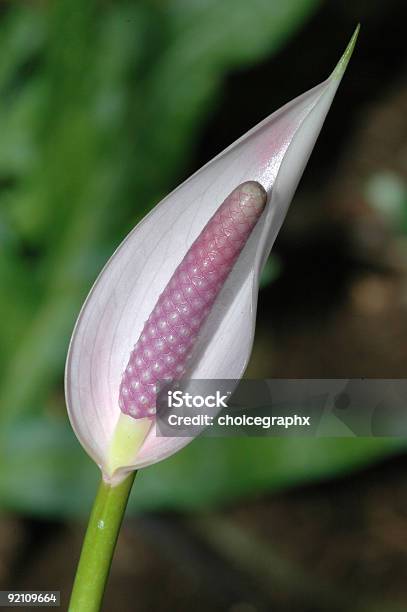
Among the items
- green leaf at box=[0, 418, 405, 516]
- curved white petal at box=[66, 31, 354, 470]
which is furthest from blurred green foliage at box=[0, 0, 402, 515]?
curved white petal at box=[66, 31, 354, 470]

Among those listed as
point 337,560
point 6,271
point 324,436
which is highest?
point 6,271

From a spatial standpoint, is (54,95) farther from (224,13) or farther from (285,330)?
(285,330)

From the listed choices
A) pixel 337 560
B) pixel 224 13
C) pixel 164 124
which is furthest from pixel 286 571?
pixel 224 13

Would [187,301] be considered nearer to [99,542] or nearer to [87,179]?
[99,542]

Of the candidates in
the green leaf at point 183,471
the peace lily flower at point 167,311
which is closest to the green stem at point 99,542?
the peace lily flower at point 167,311

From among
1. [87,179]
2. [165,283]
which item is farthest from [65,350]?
[165,283]
